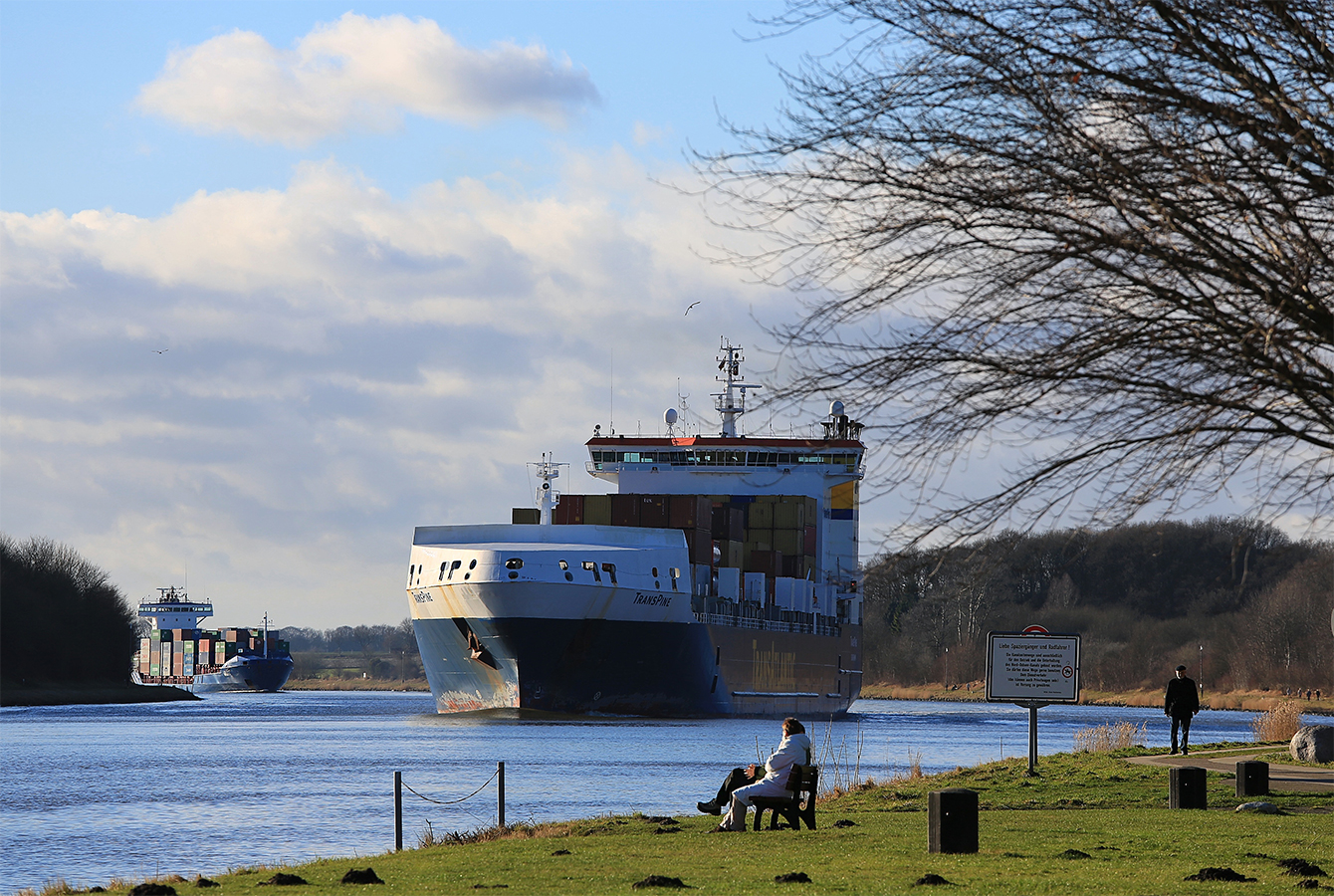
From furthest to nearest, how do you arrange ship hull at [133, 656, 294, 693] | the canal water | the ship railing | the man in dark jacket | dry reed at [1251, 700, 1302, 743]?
1. ship hull at [133, 656, 294, 693]
2. the ship railing
3. dry reed at [1251, 700, 1302, 743]
4. the man in dark jacket
5. the canal water

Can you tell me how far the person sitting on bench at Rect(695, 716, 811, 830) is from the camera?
51.7ft

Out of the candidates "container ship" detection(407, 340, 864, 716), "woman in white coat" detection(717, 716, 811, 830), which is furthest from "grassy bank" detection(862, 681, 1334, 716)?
"woman in white coat" detection(717, 716, 811, 830)

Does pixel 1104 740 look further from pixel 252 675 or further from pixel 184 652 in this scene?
pixel 184 652

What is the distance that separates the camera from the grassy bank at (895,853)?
39.4ft

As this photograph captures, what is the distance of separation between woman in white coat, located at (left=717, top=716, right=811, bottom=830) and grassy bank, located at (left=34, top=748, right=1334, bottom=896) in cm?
26

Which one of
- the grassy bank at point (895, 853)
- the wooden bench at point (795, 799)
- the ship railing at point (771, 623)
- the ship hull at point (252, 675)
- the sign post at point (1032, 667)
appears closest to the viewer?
the grassy bank at point (895, 853)

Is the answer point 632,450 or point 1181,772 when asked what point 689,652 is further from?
point 1181,772

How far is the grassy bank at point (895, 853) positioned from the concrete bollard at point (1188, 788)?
30 centimetres

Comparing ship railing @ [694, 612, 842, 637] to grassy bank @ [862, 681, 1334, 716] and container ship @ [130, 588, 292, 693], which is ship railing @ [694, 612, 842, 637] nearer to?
grassy bank @ [862, 681, 1334, 716]

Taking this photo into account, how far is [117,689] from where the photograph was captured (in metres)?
110

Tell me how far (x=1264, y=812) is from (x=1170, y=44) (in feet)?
33.7

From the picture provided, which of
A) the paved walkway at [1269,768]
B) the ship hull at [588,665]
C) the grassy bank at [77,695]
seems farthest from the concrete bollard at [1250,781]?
the grassy bank at [77,695]

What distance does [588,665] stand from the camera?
175ft

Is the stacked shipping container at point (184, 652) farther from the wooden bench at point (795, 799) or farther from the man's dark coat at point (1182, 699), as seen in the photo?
the wooden bench at point (795, 799)
